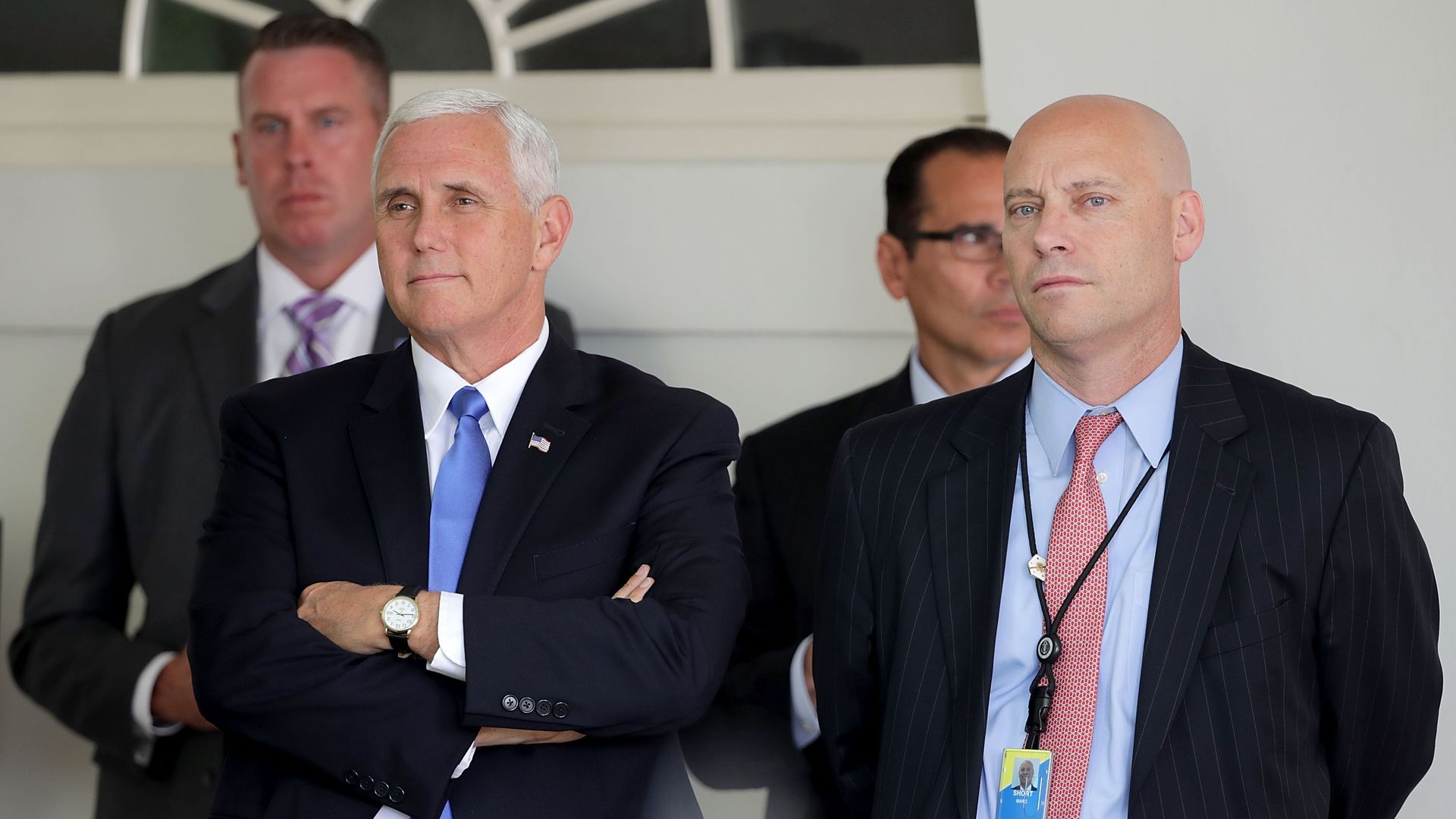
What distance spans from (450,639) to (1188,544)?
3.17ft

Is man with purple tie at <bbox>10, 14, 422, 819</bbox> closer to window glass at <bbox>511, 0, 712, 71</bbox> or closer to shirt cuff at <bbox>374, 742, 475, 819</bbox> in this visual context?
window glass at <bbox>511, 0, 712, 71</bbox>

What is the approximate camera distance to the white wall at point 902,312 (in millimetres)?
3264

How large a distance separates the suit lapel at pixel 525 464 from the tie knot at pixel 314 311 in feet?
4.04

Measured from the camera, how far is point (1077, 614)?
7.27 ft

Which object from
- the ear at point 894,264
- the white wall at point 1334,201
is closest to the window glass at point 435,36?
the ear at point 894,264

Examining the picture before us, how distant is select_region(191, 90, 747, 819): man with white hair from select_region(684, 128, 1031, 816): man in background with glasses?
2.34 ft

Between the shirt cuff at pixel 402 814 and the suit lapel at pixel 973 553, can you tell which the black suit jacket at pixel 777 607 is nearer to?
the suit lapel at pixel 973 553

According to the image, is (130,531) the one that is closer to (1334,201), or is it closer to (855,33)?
(855,33)

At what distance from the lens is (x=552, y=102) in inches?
170

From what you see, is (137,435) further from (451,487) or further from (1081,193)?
(1081,193)

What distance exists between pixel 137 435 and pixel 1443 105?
2683mm

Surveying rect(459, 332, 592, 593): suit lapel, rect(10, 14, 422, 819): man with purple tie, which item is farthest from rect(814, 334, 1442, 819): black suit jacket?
rect(10, 14, 422, 819): man with purple tie

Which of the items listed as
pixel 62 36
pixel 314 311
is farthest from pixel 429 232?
pixel 62 36

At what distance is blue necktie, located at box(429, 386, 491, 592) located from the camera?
7.81ft
